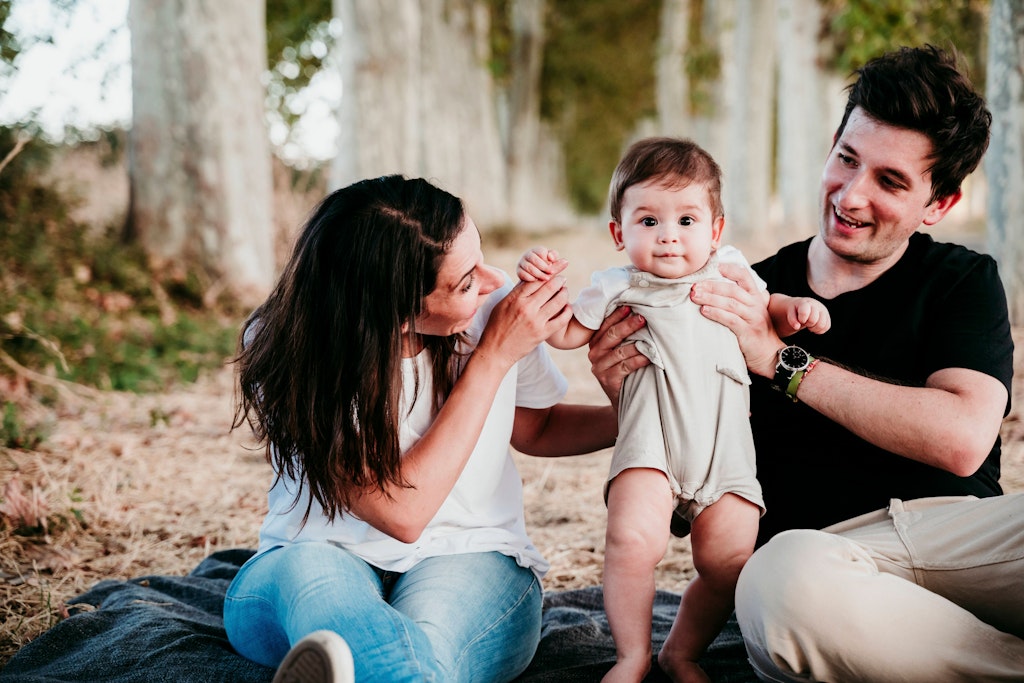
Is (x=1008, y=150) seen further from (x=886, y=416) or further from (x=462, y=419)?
(x=462, y=419)

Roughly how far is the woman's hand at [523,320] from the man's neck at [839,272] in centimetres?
80

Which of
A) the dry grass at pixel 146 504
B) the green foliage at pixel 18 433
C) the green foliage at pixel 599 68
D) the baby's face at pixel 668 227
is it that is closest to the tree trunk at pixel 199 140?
the dry grass at pixel 146 504

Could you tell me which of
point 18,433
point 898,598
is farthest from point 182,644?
point 18,433

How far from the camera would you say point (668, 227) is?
271 centimetres

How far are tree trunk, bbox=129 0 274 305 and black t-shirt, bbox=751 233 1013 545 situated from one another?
6.23 m

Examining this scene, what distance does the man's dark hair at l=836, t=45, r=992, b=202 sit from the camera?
8.92 ft

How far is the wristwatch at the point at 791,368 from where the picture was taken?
266 centimetres

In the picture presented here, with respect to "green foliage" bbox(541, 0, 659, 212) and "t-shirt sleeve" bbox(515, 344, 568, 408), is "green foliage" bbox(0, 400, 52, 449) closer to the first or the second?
"t-shirt sleeve" bbox(515, 344, 568, 408)

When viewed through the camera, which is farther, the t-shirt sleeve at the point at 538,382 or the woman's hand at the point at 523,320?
the t-shirt sleeve at the point at 538,382

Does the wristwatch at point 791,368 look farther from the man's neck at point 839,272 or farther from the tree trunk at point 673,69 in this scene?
the tree trunk at point 673,69

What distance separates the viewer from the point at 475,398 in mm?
2613

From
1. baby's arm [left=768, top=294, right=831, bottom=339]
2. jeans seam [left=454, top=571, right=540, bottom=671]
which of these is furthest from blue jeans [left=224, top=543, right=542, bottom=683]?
baby's arm [left=768, top=294, right=831, bottom=339]

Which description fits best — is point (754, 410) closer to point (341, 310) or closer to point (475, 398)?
point (475, 398)

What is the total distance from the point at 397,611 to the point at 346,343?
27.3 inches
